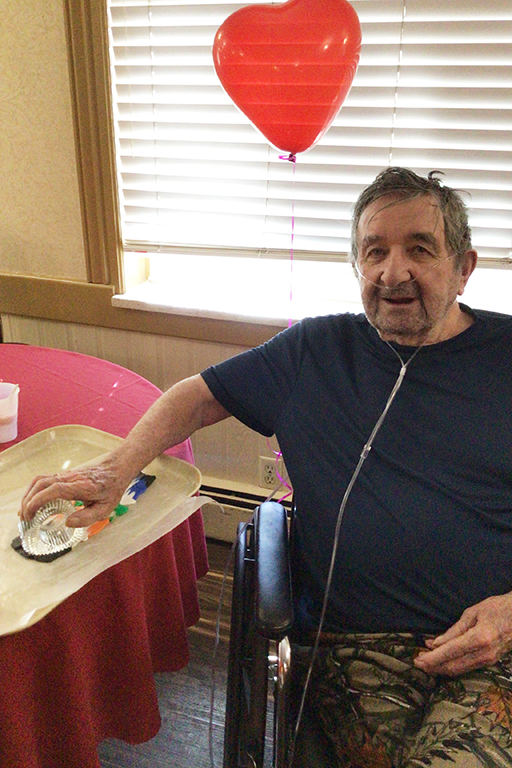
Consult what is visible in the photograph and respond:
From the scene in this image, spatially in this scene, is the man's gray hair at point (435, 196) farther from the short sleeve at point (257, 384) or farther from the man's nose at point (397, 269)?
the short sleeve at point (257, 384)

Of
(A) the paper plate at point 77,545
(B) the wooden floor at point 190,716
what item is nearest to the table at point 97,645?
(A) the paper plate at point 77,545

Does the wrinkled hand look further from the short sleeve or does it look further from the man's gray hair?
the man's gray hair

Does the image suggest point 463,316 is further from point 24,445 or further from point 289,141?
point 24,445

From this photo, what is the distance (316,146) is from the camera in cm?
181

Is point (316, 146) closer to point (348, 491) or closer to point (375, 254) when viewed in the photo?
point (375, 254)

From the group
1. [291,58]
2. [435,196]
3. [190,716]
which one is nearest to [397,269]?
[435,196]

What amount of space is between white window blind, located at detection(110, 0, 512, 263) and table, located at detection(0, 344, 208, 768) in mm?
729

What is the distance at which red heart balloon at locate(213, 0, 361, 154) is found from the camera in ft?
4.21

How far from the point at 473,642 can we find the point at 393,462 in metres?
0.34

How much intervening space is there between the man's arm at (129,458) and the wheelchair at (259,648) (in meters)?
0.26

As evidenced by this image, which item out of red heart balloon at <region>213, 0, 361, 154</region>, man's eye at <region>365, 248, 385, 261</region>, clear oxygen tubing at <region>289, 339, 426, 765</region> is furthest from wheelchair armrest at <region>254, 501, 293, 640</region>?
red heart balloon at <region>213, 0, 361, 154</region>

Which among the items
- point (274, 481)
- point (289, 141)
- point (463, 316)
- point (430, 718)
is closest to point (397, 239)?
point (463, 316)

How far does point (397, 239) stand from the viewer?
1.19 m

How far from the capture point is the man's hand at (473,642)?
3.36ft
